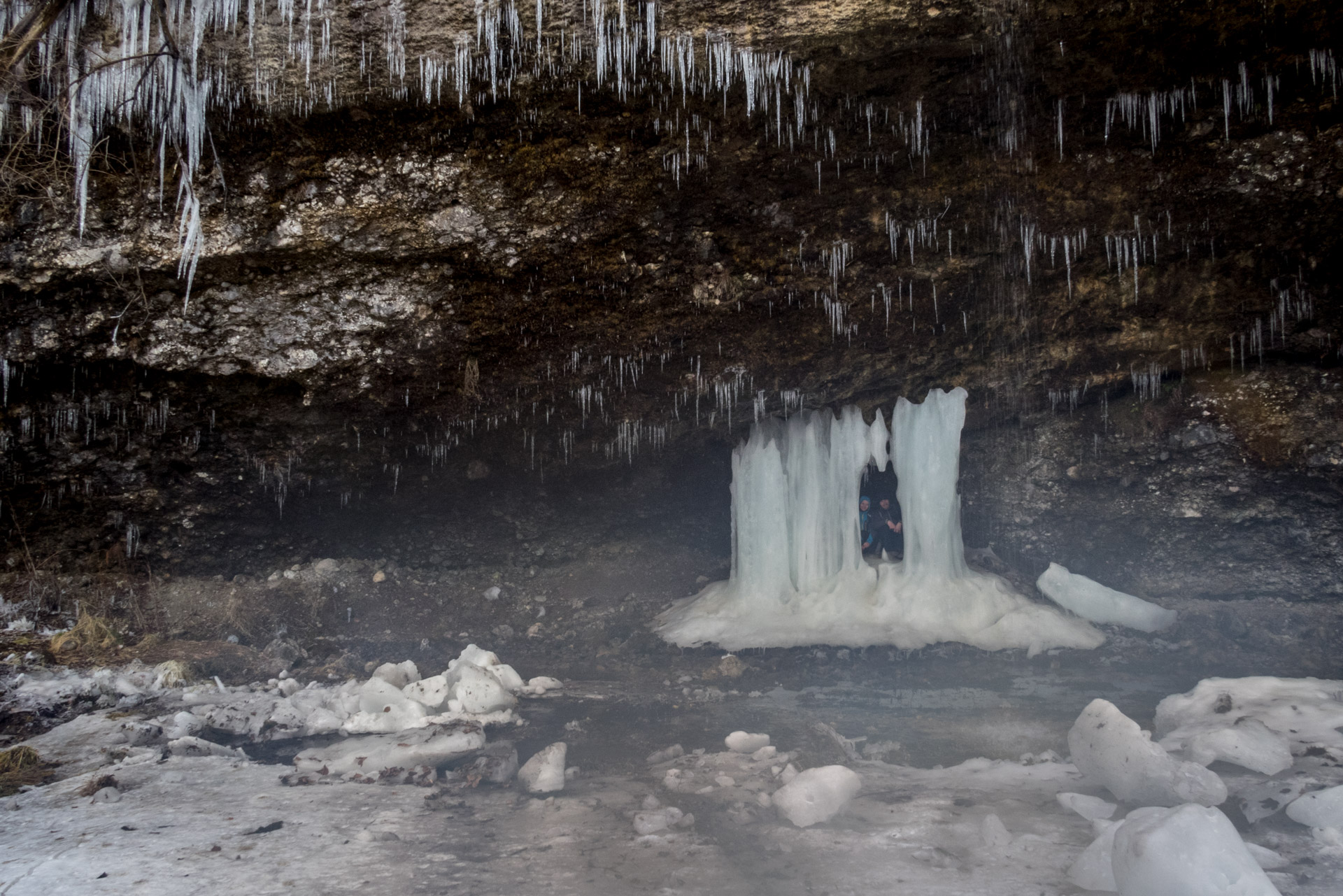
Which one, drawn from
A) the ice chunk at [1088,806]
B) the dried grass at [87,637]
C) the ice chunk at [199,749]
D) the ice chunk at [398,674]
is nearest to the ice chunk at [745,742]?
the ice chunk at [1088,806]

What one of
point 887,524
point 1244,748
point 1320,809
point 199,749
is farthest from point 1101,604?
point 199,749

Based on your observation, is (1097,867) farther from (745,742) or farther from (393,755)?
(393,755)

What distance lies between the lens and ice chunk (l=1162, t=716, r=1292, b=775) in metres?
3.68

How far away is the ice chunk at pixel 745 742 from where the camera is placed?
4.38m

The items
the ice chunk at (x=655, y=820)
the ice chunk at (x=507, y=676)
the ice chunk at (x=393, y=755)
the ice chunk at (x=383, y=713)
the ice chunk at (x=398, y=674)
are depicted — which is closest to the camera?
the ice chunk at (x=655, y=820)

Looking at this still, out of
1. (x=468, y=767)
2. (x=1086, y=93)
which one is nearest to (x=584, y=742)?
(x=468, y=767)

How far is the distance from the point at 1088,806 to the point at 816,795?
120 centimetres

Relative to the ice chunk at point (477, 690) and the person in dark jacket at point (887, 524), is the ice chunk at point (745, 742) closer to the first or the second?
the ice chunk at point (477, 690)

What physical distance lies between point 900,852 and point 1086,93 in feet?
14.7

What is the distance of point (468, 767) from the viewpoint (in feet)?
13.6

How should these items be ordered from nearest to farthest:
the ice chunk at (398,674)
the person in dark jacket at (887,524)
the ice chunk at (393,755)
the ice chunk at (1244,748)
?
the ice chunk at (1244,748) < the ice chunk at (393,755) < the ice chunk at (398,674) < the person in dark jacket at (887,524)

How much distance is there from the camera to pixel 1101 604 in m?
6.77

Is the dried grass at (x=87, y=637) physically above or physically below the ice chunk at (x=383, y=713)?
above

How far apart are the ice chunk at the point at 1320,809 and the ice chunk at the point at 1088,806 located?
2.30 feet
